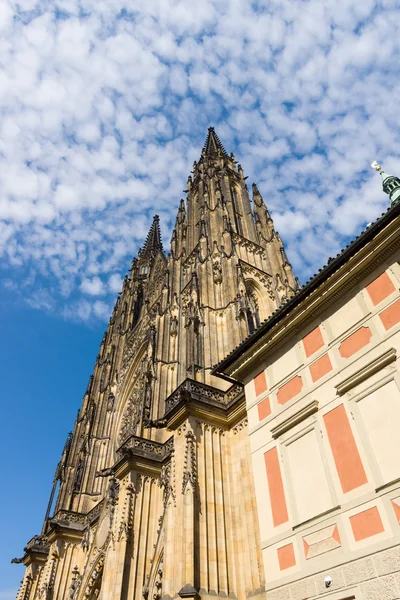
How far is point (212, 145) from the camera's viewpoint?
3681cm

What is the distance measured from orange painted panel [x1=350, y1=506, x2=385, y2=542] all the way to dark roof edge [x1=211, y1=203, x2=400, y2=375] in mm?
4196

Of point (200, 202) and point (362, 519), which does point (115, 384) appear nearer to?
point (200, 202)

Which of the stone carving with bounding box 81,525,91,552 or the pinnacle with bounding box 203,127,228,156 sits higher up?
the pinnacle with bounding box 203,127,228,156

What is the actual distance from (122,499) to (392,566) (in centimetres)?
1069

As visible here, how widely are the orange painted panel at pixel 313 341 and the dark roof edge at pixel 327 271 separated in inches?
28.8

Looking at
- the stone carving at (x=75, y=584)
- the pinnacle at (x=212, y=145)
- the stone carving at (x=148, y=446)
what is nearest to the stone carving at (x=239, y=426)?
the stone carving at (x=148, y=446)

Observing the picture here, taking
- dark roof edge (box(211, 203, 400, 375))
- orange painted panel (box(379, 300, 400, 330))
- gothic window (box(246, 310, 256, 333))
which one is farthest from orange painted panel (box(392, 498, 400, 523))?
gothic window (box(246, 310, 256, 333))

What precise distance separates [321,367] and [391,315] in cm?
162

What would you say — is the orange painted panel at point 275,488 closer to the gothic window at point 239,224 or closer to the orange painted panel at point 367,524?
the orange painted panel at point 367,524

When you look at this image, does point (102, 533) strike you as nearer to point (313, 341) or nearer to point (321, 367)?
point (313, 341)

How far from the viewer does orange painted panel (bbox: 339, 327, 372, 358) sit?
7.75 metres

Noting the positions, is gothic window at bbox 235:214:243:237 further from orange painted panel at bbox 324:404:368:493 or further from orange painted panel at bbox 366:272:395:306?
orange painted panel at bbox 324:404:368:493

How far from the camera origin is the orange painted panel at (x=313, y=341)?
28.7 ft

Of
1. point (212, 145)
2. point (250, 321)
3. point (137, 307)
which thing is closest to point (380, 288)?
point (250, 321)
